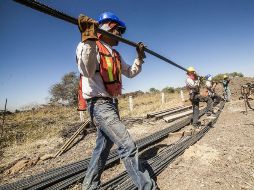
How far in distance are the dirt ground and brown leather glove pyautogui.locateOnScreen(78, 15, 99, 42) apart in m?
2.66

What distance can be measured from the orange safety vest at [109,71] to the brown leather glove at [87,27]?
57 cm

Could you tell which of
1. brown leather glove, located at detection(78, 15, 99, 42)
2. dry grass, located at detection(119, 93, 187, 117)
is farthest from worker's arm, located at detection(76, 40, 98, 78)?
dry grass, located at detection(119, 93, 187, 117)

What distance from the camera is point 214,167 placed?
4695mm

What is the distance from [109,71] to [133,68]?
84cm

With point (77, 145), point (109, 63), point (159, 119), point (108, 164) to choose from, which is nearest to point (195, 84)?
point (159, 119)

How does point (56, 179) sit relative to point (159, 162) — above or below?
below

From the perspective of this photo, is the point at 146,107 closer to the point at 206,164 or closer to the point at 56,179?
the point at 206,164

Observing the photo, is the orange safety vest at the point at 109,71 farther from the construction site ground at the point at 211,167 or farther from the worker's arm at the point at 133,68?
the construction site ground at the point at 211,167

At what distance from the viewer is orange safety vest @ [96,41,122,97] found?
3.29 metres

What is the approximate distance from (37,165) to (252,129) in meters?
6.49

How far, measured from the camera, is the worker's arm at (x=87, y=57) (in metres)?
2.88

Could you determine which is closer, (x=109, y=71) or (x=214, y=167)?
(x=109, y=71)

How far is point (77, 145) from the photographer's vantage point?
834 cm

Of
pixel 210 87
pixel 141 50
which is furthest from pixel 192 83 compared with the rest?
pixel 210 87
